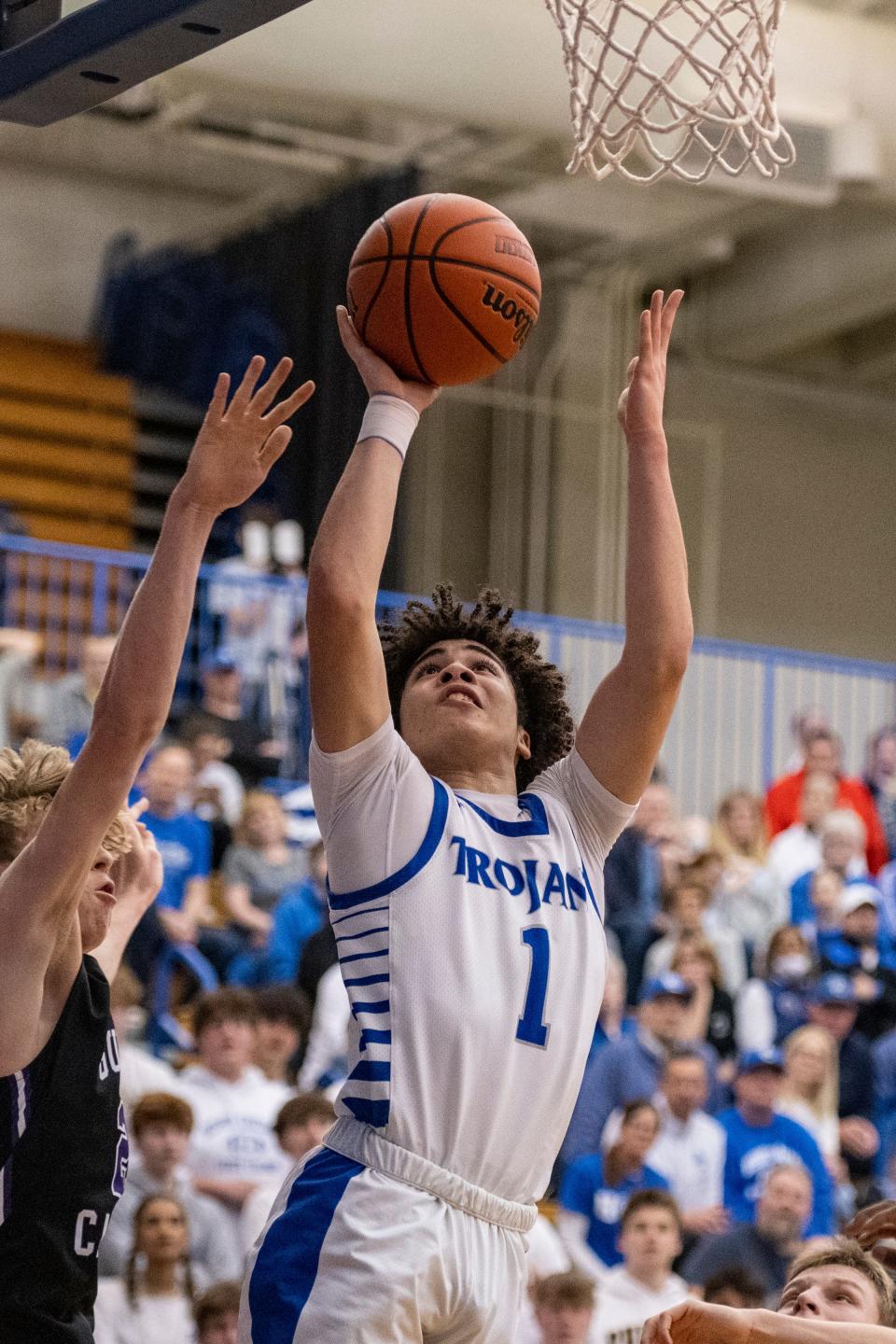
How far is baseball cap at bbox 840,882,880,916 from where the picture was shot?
1169 cm

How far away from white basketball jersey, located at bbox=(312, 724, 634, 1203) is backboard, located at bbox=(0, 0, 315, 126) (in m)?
1.42

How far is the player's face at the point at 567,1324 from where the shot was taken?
24.0 feet

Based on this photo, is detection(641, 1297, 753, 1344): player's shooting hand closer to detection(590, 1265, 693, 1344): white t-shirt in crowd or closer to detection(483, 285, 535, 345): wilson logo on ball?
detection(483, 285, 535, 345): wilson logo on ball

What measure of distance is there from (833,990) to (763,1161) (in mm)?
1810

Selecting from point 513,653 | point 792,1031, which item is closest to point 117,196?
point 792,1031

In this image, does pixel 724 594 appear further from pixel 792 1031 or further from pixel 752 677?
pixel 792 1031

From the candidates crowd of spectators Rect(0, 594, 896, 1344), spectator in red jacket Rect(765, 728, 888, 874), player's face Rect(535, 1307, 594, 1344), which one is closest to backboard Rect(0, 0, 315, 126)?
crowd of spectators Rect(0, 594, 896, 1344)

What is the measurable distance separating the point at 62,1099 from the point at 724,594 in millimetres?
14656

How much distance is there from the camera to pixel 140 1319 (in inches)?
275

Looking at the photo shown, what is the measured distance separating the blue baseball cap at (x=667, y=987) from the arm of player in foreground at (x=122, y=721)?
275 inches

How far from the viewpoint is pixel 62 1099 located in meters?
3.25

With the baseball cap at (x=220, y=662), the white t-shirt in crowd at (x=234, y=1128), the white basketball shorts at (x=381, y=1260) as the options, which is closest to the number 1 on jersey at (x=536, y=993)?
the white basketball shorts at (x=381, y=1260)

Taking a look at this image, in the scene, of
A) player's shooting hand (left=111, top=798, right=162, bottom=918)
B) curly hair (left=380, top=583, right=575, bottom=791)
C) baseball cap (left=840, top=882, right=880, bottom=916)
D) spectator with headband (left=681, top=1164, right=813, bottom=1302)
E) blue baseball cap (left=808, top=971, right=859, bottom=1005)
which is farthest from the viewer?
baseball cap (left=840, top=882, right=880, bottom=916)

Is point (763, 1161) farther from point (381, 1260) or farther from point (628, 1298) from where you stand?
point (381, 1260)
